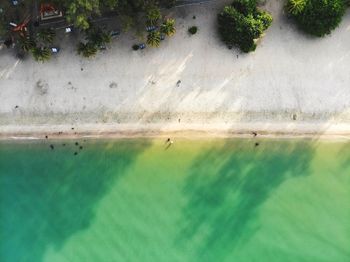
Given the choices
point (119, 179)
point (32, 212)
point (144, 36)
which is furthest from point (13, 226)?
point (144, 36)

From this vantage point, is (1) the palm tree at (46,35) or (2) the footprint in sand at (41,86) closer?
(1) the palm tree at (46,35)

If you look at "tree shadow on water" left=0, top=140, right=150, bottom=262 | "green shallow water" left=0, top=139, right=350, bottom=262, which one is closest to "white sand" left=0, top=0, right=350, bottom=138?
"green shallow water" left=0, top=139, right=350, bottom=262

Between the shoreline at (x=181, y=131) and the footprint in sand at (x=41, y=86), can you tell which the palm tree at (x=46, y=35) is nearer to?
the footprint in sand at (x=41, y=86)

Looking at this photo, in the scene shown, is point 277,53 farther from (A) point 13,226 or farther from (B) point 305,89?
(A) point 13,226

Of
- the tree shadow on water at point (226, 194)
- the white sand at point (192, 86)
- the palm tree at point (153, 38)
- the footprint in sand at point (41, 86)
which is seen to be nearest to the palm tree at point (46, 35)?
the white sand at point (192, 86)

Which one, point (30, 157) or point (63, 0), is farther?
point (30, 157)

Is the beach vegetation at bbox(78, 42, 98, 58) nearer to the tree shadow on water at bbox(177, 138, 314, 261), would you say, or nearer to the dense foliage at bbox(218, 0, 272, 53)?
the dense foliage at bbox(218, 0, 272, 53)

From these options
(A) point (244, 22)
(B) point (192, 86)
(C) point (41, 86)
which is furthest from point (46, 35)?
(A) point (244, 22)
